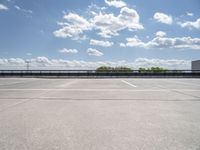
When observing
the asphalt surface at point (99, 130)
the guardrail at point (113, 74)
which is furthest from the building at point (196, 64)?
the asphalt surface at point (99, 130)

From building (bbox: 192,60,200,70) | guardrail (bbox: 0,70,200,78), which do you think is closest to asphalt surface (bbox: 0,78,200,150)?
guardrail (bbox: 0,70,200,78)

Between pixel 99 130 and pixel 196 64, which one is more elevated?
pixel 196 64

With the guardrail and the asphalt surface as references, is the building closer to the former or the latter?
the guardrail

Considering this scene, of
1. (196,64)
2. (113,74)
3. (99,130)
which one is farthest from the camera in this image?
(196,64)

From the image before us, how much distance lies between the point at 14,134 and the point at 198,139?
3310 millimetres

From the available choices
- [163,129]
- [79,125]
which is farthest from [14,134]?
[163,129]

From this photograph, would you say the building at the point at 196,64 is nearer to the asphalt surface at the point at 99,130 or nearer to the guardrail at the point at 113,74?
the guardrail at the point at 113,74

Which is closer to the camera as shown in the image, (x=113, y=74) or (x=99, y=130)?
(x=99, y=130)

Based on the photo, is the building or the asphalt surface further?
the building

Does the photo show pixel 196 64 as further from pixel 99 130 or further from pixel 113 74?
pixel 99 130

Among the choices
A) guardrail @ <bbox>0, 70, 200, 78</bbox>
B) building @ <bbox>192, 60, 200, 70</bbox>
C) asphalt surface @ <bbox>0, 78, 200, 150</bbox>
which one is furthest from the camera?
building @ <bbox>192, 60, 200, 70</bbox>

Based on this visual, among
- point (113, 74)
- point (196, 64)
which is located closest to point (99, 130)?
point (113, 74)

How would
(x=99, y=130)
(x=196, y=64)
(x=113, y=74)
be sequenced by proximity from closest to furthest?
1. (x=99, y=130)
2. (x=113, y=74)
3. (x=196, y=64)

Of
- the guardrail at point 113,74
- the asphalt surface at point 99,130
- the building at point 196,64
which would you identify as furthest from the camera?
the building at point 196,64
